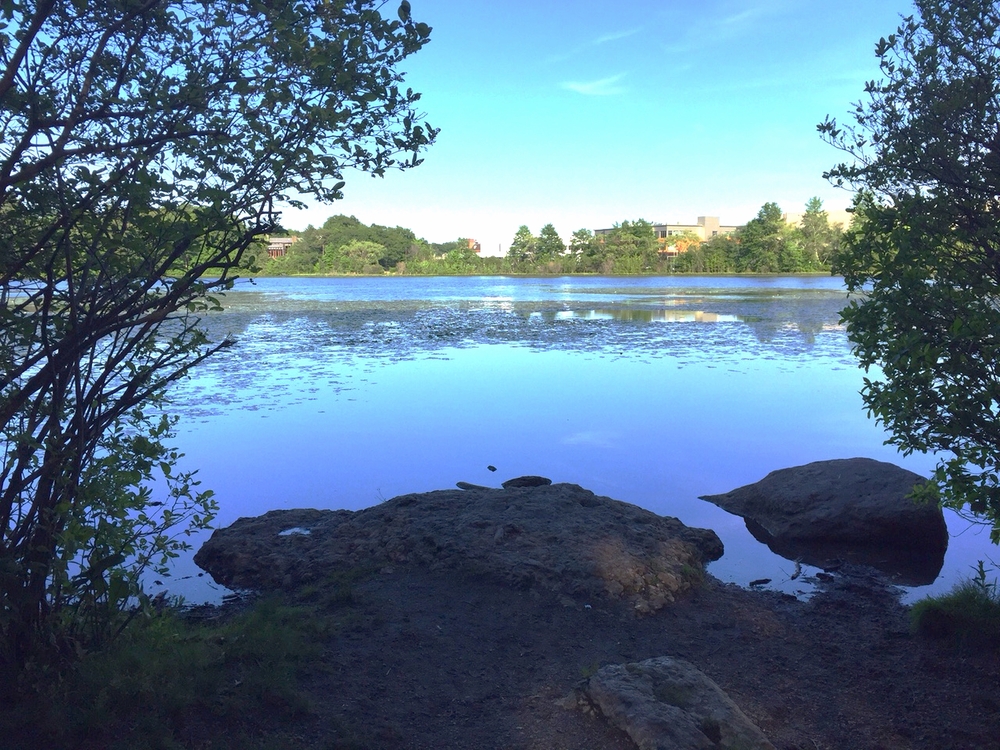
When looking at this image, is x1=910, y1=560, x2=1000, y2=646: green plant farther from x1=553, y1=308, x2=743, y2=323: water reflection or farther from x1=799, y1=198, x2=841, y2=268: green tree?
x1=799, y1=198, x2=841, y2=268: green tree

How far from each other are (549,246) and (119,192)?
10486cm

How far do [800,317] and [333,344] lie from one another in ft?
56.8

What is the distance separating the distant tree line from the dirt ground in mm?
79749

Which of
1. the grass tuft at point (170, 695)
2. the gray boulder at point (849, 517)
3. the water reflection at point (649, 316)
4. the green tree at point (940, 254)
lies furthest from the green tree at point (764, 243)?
the grass tuft at point (170, 695)

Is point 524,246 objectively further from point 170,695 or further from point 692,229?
point 170,695

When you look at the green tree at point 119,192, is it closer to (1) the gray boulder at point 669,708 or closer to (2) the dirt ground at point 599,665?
(2) the dirt ground at point 599,665

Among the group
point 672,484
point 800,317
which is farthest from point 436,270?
point 672,484

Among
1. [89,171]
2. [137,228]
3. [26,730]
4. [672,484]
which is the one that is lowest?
[672,484]

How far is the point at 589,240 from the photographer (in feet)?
341

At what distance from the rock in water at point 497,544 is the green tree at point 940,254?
2.07 metres

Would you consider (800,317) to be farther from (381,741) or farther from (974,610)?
(381,741)

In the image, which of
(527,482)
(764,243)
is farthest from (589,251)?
(527,482)

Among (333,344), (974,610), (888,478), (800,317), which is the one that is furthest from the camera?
(800,317)

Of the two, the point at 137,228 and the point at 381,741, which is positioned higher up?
the point at 137,228
